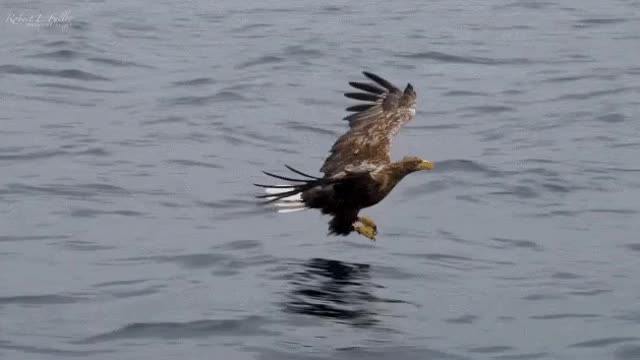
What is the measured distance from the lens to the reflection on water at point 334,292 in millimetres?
9969

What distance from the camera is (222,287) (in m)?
10.6

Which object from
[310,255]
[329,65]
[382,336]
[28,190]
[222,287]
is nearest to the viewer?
[382,336]

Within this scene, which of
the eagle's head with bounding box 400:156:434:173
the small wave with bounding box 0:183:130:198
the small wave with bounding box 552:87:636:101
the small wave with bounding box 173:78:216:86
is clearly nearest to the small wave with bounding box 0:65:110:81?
the small wave with bounding box 173:78:216:86

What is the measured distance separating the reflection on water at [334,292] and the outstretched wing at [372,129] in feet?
2.10

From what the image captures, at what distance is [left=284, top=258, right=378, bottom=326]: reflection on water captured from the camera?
997 centimetres

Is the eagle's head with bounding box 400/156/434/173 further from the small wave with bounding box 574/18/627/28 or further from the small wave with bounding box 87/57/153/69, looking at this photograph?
the small wave with bounding box 574/18/627/28

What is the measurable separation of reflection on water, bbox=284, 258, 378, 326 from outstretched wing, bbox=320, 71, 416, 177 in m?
0.64

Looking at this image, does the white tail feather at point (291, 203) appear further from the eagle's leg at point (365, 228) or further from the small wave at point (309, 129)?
the small wave at point (309, 129)

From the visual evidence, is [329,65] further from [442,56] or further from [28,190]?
[28,190]

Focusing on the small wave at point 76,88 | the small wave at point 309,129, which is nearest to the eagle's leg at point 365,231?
the small wave at point 309,129

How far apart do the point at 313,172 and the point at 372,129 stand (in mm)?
2174

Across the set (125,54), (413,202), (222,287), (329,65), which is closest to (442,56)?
(329,65)

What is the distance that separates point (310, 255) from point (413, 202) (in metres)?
1.96

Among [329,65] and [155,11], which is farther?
[155,11]
